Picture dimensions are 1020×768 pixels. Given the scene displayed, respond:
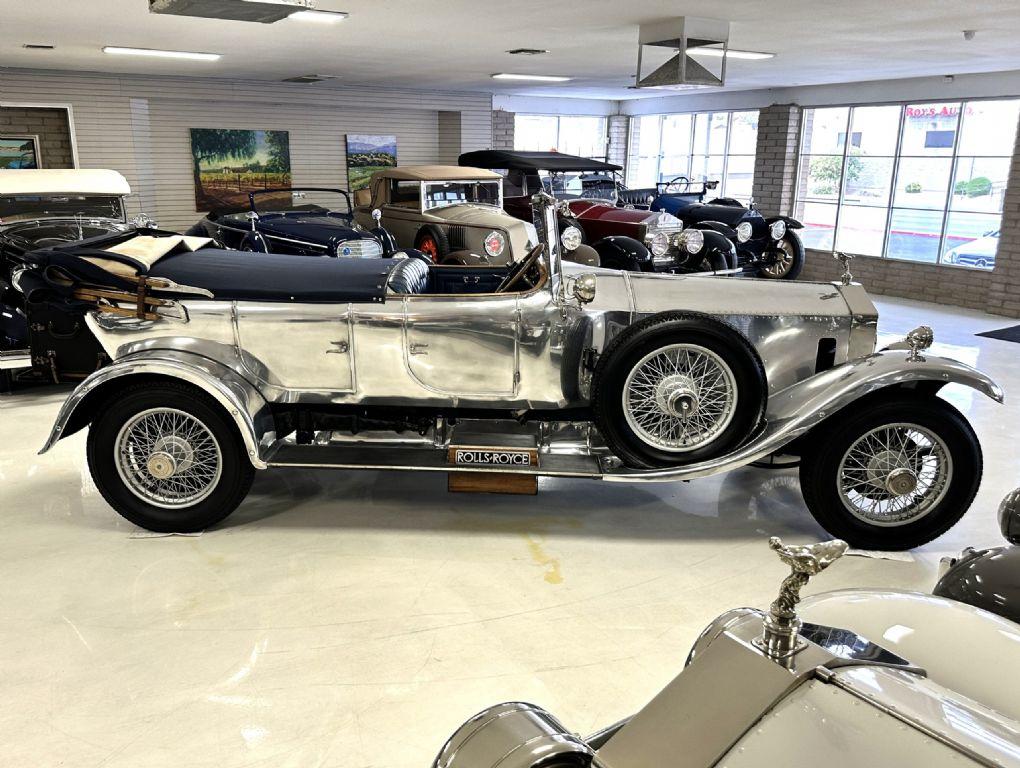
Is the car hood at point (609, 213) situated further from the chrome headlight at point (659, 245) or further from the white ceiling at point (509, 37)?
the white ceiling at point (509, 37)

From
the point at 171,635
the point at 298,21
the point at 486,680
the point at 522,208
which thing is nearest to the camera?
the point at 486,680

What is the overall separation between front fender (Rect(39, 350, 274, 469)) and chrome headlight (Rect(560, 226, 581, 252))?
5902mm

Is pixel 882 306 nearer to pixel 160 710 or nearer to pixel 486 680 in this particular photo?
pixel 486 680

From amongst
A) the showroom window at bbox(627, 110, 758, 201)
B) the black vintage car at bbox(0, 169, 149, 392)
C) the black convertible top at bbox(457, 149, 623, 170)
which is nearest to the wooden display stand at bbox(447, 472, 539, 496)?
the black vintage car at bbox(0, 169, 149, 392)

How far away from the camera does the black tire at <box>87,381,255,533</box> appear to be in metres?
4.02

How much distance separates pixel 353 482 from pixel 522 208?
24.0 feet

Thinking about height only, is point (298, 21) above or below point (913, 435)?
above

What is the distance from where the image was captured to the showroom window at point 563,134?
19500mm

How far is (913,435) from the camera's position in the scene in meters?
4.25

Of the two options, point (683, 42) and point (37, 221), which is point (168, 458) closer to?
point (37, 221)

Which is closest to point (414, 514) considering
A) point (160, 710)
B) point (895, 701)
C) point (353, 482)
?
point (353, 482)

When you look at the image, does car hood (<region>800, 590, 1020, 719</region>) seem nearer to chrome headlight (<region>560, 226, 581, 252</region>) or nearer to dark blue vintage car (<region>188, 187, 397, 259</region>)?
dark blue vintage car (<region>188, 187, 397, 259</region>)

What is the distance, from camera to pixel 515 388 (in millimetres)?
4160

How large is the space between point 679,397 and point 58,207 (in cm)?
656
